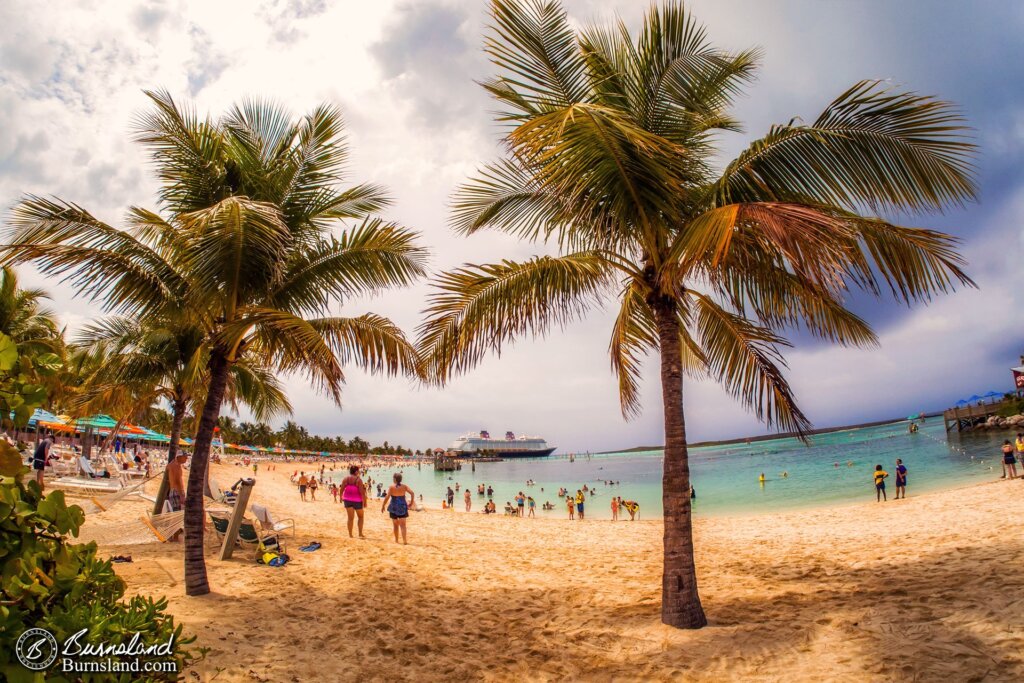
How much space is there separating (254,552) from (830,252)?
906 cm

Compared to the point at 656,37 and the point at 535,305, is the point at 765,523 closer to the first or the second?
the point at 535,305

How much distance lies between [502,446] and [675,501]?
6107 inches

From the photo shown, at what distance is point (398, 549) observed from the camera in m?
9.46

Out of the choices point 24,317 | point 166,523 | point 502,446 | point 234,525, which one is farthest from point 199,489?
point 502,446

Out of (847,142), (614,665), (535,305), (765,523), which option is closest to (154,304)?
(535,305)

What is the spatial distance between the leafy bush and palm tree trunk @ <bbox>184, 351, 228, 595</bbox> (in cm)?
507

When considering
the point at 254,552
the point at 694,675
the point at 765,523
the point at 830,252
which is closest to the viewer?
the point at 830,252

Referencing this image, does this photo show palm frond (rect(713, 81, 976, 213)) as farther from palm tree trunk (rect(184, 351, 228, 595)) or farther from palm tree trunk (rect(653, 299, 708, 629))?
palm tree trunk (rect(184, 351, 228, 595))

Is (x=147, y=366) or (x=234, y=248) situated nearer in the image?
(x=234, y=248)

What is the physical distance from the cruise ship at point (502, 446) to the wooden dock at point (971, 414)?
366 feet

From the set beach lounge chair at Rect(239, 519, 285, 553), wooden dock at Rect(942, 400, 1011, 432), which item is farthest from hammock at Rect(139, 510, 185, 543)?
wooden dock at Rect(942, 400, 1011, 432)

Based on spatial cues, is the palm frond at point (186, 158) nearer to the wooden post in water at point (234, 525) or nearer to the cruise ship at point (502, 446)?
the wooden post in water at point (234, 525)

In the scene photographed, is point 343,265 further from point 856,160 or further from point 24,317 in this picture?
point 24,317

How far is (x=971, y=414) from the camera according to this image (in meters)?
53.2
